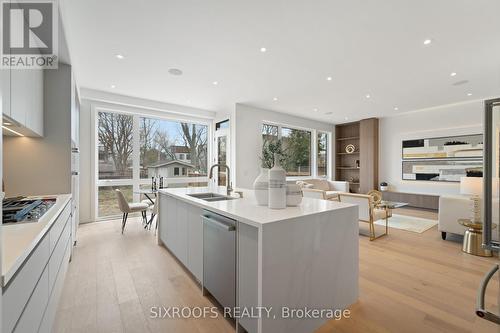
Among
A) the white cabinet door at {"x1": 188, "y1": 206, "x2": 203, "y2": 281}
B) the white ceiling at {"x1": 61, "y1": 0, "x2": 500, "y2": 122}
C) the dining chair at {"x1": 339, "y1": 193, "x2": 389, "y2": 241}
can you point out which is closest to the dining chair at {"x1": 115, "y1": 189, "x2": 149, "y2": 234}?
the white ceiling at {"x1": 61, "y1": 0, "x2": 500, "y2": 122}

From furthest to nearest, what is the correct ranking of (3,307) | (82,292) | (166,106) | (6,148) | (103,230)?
(166,106) < (103,230) < (6,148) < (82,292) < (3,307)

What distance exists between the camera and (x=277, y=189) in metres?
1.78

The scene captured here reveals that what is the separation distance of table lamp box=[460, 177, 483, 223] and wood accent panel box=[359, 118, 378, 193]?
4.22m

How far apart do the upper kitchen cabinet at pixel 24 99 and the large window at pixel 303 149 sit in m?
5.38

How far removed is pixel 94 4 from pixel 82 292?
9.38 feet

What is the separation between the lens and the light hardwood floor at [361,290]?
1.75 metres

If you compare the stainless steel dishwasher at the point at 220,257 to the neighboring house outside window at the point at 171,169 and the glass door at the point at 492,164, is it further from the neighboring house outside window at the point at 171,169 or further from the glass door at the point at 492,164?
the neighboring house outside window at the point at 171,169

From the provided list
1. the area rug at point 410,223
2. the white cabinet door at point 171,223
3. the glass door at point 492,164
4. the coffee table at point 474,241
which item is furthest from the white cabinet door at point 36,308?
the area rug at point 410,223

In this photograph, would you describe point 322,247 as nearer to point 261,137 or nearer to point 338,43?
point 338,43

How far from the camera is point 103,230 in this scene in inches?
167

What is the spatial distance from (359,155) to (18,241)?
8.71m

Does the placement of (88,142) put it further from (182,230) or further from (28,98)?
(182,230)

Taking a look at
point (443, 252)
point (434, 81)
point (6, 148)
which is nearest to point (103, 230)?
point (6, 148)

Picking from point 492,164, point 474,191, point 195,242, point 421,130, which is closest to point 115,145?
point 195,242
